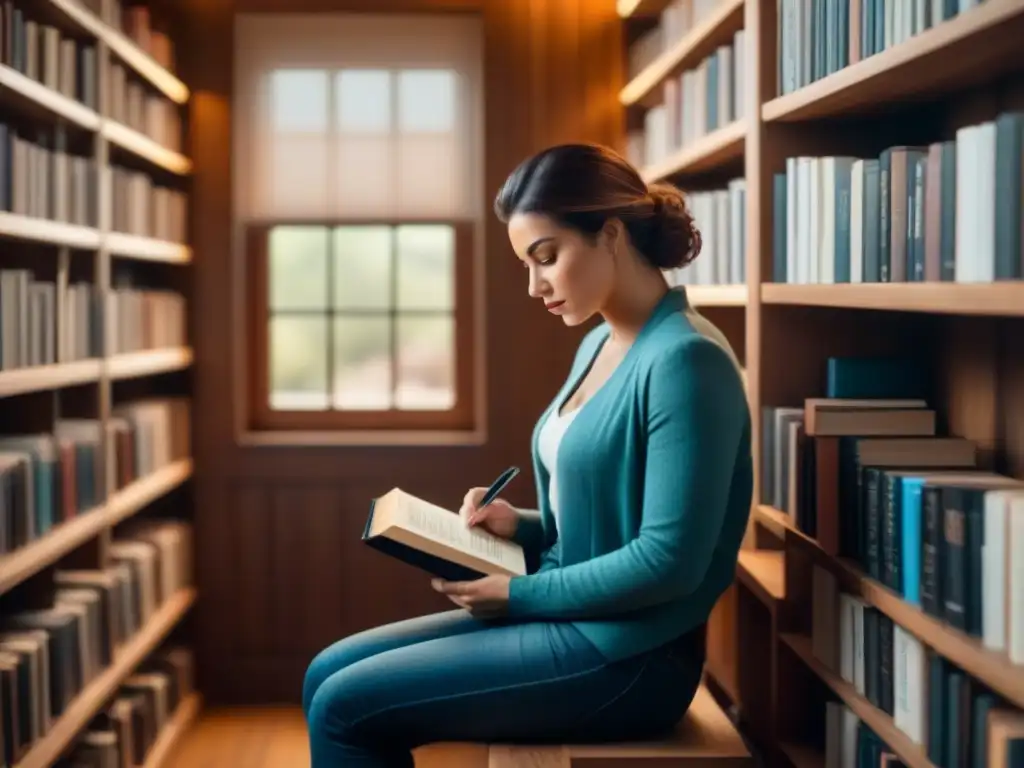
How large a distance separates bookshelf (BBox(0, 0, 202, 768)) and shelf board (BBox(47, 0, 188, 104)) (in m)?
0.01

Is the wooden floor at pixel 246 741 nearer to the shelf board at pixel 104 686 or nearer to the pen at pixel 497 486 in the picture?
the shelf board at pixel 104 686

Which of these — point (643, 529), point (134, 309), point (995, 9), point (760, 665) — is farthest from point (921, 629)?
point (134, 309)

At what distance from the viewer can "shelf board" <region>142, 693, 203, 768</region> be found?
4039mm

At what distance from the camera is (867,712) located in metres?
2.27

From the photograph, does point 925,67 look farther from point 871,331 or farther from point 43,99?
point 43,99

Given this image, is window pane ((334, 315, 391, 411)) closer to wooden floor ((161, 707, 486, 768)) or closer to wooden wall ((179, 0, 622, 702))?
wooden wall ((179, 0, 622, 702))

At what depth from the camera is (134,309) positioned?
401 cm

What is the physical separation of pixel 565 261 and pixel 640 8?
243cm

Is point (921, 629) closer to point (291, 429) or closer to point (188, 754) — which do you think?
point (188, 754)

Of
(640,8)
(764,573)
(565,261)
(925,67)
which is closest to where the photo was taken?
(925,67)

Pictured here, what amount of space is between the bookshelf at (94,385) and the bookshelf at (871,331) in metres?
1.64

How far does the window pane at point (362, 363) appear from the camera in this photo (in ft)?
16.0

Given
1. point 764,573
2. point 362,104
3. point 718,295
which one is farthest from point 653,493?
point 362,104

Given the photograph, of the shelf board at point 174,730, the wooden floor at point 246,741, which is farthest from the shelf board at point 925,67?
the shelf board at point 174,730
